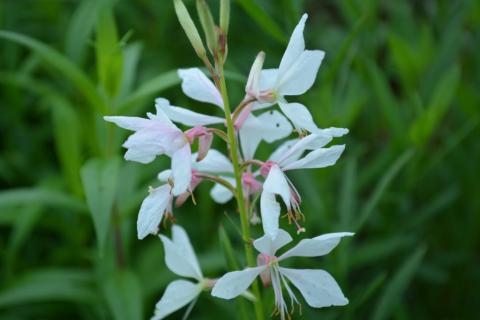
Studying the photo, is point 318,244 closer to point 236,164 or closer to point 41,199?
point 236,164

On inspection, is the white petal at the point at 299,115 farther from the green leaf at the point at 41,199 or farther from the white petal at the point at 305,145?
the green leaf at the point at 41,199

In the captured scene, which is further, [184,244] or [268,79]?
[184,244]

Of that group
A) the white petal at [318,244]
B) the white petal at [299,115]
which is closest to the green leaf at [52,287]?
the white petal at [318,244]

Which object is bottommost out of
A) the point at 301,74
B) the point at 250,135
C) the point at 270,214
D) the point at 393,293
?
the point at 393,293

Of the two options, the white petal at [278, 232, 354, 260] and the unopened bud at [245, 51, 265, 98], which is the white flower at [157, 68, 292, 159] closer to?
the unopened bud at [245, 51, 265, 98]

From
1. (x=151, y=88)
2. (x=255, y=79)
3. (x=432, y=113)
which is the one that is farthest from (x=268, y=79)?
(x=432, y=113)

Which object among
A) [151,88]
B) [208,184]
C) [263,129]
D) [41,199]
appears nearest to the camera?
[263,129]
